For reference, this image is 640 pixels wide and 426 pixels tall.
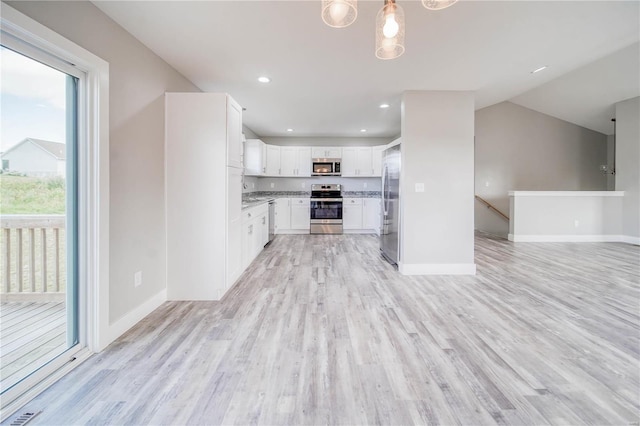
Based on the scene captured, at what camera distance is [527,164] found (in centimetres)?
720

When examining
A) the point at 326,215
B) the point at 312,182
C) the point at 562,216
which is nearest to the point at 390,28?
the point at 326,215

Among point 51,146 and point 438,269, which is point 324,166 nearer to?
point 438,269

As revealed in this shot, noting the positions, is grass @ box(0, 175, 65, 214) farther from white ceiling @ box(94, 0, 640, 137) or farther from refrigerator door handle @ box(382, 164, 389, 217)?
refrigerator door handle @ box(382, 164, 389, 217)

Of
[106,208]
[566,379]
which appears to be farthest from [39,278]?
[566,379]

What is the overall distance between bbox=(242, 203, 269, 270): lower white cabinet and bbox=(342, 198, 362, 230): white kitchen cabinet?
213 centimetres

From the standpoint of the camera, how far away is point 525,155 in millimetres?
7199

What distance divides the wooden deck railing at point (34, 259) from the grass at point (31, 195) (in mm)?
217

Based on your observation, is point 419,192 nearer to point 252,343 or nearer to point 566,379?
point 566,379

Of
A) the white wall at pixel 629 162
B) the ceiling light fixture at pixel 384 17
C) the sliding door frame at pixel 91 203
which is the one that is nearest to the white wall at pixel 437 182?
the ceiling light fixture at pixel 384 17

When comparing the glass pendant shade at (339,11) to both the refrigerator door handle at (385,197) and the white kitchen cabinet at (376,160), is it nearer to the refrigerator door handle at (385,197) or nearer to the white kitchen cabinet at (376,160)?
the refrigerator door handle at (385,197)

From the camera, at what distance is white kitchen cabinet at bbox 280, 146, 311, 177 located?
6938mm

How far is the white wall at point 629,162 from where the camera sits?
551 cm

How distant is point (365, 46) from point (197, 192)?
2134 mm

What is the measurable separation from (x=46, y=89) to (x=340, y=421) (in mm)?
2594
